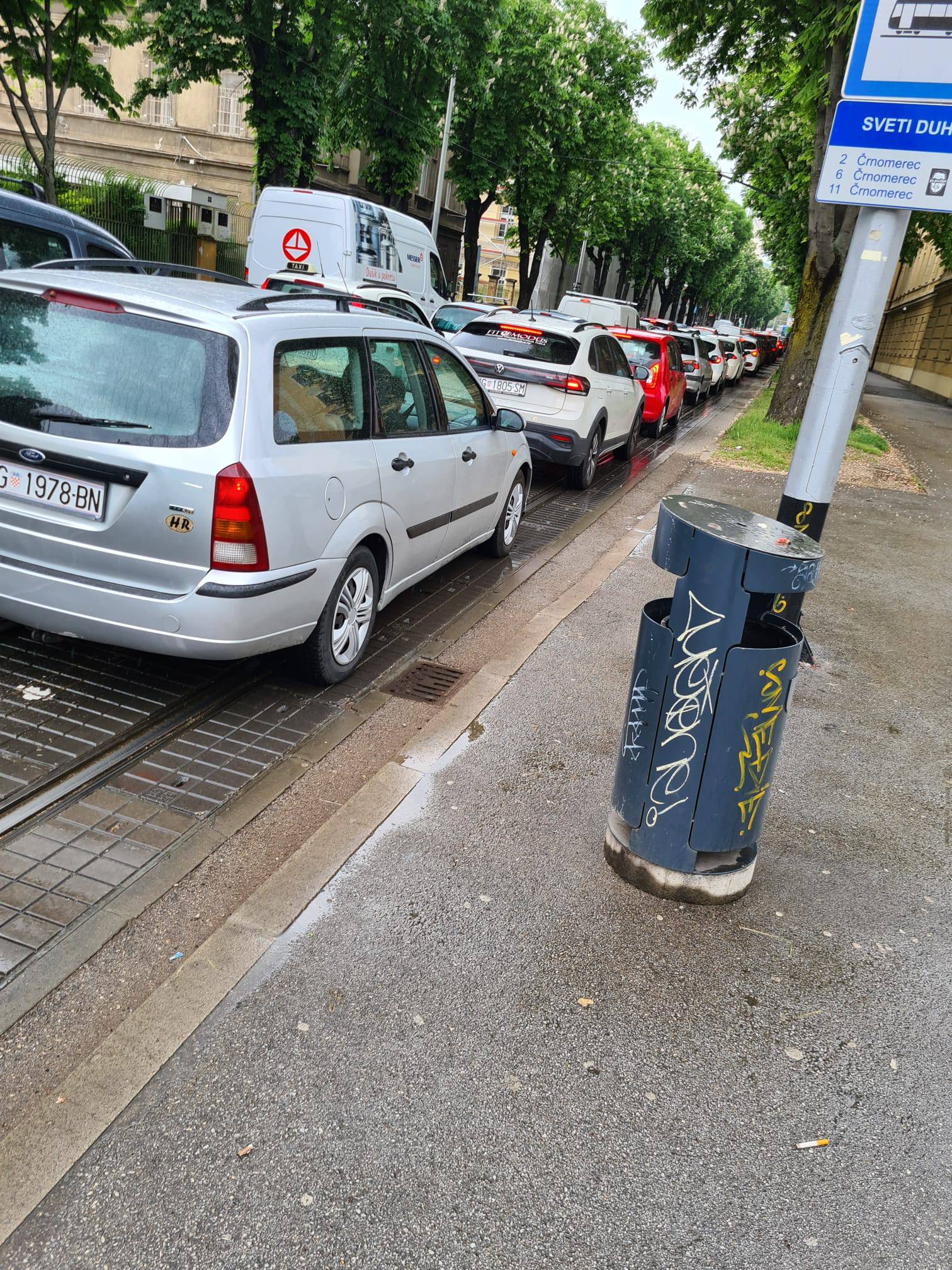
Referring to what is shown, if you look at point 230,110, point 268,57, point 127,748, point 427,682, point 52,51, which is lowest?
point 427,682

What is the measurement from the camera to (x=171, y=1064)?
2.74 meters

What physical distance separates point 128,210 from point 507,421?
21.5m

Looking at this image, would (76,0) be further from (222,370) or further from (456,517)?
(222,370)

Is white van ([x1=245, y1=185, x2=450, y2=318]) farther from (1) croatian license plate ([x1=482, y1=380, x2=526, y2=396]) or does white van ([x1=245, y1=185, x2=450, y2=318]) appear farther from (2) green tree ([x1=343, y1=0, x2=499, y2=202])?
(2) green tree ([x1=343, y1=0, x2=499, y2=202])

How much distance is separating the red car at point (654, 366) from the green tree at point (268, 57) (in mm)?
8417

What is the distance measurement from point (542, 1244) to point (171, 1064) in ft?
3.49

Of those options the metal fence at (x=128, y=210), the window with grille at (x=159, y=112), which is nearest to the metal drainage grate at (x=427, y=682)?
the metal fence at (x=128, y=210)

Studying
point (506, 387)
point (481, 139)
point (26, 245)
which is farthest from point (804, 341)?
point (481, 139)

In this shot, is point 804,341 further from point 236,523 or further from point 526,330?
point 236,523

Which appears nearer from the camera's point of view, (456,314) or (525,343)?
(525,343)

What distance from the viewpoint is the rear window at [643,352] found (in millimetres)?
16781

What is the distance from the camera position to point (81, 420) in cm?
426

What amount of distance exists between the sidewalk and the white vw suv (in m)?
6.80

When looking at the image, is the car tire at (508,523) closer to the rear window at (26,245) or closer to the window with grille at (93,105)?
the rear window at (26,245)
